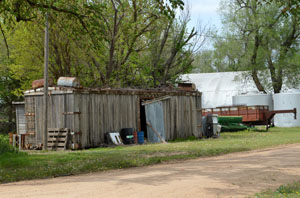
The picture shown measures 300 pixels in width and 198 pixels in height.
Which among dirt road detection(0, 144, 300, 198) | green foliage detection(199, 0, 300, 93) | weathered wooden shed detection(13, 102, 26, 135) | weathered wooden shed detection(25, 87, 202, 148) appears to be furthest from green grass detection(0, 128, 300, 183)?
green foliage detection(199, 0, 300, 93)

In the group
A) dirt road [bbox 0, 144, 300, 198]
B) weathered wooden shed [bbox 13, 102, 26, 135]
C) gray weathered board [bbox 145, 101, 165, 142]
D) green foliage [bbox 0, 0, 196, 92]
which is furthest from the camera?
green foliage [bbox 0, 0, 196, 92]

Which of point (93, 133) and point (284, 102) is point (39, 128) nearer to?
A: point (93, 133)

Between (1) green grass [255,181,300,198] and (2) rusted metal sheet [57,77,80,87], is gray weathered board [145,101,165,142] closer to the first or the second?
(2) rusted metal sheet [57,77,80,87]

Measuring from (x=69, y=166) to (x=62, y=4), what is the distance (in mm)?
7266

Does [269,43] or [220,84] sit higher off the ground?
[269,43]

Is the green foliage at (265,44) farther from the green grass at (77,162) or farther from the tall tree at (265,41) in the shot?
the green grass at (77,162)

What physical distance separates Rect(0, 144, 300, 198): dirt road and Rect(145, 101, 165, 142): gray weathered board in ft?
36.2

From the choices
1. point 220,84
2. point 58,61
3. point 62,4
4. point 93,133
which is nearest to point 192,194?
point 62,4

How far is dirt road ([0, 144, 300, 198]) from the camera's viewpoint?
894 cm

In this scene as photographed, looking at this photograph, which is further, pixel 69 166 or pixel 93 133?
pixel 93 133

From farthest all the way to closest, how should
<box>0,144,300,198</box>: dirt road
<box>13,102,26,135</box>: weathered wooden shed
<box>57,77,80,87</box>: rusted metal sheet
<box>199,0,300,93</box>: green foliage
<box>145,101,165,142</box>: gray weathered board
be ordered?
<box>199,0,300,93</box>: green foliage < <box>13,102,26,135</box>: weathered wooden shed < <box>145,101,165,142</box>: gray weathered board < <box>57,77,80,87</box>: rusted metal sheet < <box>0,144,300,198</box>: dirt road

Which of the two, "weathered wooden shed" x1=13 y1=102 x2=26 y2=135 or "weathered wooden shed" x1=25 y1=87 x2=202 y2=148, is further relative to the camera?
"weathered wooden shed" x1=13 y1=102 x2=26 y2=135

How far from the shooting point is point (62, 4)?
1802 cm

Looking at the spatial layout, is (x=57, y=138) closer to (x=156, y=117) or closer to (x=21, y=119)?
(x=21, y=119)
